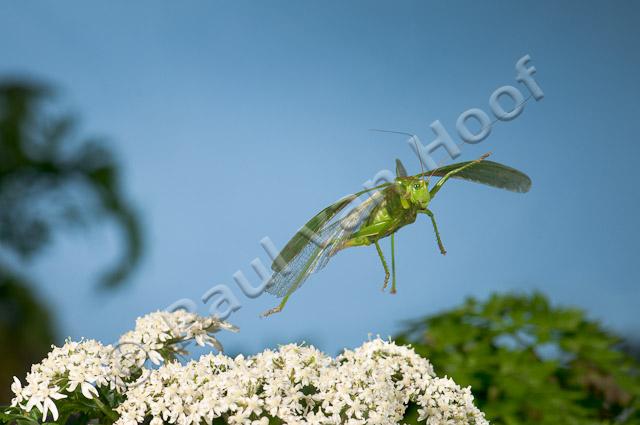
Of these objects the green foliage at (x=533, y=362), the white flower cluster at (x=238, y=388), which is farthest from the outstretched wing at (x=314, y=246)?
the green foliage at (x=533, y=362)

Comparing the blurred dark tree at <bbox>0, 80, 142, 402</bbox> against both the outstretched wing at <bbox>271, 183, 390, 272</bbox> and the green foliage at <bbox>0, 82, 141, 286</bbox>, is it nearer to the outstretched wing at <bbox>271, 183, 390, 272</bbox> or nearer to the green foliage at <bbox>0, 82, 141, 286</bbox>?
the green foliage at <bbox>0, 82, 141, 286</bbox>

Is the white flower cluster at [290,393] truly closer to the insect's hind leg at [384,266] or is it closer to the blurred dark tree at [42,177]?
the insect's hind leg at [384,266]

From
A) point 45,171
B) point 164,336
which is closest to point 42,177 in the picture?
point 45,171

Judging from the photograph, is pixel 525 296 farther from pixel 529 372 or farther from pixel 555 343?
pixel 529 372

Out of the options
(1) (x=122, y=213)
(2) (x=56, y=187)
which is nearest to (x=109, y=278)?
(1) (x=122, y=213)

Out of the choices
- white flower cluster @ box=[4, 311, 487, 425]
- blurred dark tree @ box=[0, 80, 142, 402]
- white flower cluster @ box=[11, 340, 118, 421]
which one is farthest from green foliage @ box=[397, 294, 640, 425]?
blurred dark tree @ box=[0, 80, 142, 402]

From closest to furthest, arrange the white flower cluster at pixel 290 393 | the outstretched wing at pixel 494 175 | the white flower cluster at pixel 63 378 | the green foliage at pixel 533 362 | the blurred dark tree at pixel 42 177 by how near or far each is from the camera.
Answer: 1. the white flower cluster at pixel 290 393
2. the white flower cluster at pixel 63 378
3. the outstretched wing at pixel 494 175
4. the green foliage at pixel 533 362
5. the blurred dark tree at pixel 42 177
